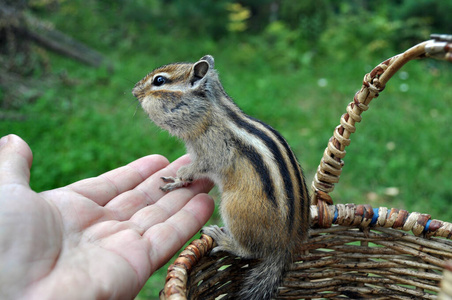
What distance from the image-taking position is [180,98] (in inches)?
94.5

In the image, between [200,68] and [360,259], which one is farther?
[200,68]

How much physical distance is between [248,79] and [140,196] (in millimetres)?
3853

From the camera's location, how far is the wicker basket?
2064 millimetres

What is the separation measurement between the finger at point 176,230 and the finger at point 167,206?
72 millimetres

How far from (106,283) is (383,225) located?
4.32 ft

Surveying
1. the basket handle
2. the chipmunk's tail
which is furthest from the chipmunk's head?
the chipmunk's tail

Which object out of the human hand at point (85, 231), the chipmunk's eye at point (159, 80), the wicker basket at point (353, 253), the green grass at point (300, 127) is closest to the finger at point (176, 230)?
the human hand at point (85, 231)

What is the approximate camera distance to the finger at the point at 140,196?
2.18 m

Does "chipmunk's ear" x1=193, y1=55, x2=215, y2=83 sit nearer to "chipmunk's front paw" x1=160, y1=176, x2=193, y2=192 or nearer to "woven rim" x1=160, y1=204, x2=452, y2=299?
"chipmunk's front paw" x1=160, y1=176, x2=193, y2=192

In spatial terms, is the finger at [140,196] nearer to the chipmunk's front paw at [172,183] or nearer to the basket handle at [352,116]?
the chipmunk's front paw at [172,183]

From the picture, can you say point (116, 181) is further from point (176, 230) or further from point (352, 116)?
point (352, 116)

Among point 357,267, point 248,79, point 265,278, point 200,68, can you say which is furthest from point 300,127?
point 265,278

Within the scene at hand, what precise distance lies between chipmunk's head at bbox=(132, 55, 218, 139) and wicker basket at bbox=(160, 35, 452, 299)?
0.67m

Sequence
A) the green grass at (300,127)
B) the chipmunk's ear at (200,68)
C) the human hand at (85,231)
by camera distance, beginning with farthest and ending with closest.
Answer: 1. the green grass at (300,127)
2. the chipmunk's ear at (200,68)
3. the human hand at (85,231)
